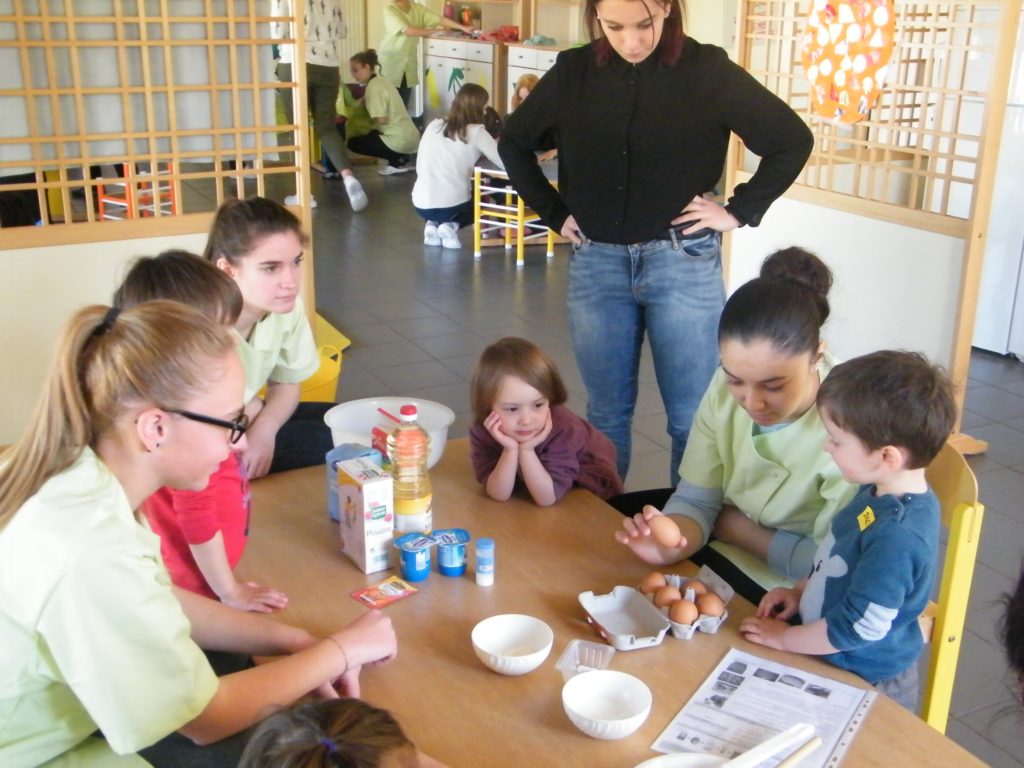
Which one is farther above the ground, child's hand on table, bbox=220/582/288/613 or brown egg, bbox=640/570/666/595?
brown egg, bbox=640/570/666/595

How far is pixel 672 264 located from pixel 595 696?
4.50 feet

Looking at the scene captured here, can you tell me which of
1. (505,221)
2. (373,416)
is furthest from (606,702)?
(505,221)

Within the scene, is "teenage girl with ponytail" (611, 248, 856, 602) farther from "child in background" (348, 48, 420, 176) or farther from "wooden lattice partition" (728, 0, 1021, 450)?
"child in background" (348, 48, 420, 176)

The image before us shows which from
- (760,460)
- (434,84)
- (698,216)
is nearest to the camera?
(760,460)

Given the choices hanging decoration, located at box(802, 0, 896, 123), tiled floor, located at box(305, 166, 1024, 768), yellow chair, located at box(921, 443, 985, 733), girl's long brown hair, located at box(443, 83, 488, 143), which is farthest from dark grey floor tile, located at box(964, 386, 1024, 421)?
girl's long brown hair, located at box(443, 83, 488, 143)

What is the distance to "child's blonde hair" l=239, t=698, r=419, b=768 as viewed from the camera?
991mm

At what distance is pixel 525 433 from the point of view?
1931 mm

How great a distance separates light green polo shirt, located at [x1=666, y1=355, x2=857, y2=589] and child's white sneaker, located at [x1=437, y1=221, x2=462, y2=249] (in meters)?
4.55

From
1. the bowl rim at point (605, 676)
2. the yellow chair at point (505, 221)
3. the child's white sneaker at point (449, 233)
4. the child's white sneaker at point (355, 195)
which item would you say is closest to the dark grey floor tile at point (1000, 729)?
the bowl rim at point (605, 676)

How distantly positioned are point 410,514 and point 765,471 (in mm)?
602

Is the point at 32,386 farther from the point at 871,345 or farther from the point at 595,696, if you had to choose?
the point at 871,345

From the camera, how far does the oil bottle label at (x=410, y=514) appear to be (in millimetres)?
1708

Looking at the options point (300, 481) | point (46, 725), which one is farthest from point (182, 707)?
point (300, 481)

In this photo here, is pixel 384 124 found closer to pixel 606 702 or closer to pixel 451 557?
pixel 451 557
